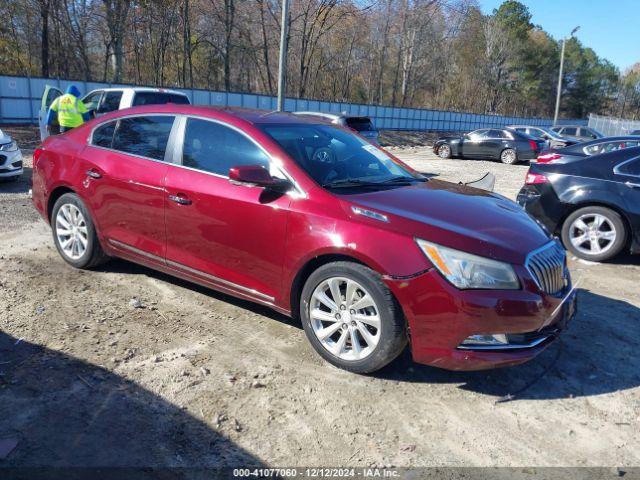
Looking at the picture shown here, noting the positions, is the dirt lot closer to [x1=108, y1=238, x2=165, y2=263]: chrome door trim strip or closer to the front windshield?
[x1=108, y1=238, x2=165, y2=263]: chrome door trim strip

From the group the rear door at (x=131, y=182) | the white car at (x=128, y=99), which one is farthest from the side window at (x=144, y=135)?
the white car at (x=128, y=99)

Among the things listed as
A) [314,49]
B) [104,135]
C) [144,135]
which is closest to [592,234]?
[144,135]

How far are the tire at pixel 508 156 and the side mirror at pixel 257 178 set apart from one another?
1966cm

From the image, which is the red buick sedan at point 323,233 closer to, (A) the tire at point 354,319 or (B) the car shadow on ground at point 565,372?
(A) the tire at point 354,319

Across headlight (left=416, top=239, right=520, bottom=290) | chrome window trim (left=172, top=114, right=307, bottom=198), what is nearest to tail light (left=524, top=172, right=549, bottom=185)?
headlight (left=416, top=239, right=520, bottom=290)

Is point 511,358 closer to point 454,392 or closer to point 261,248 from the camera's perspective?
point 454,392

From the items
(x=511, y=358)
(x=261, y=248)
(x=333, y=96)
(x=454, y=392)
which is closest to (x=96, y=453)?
(x=261, y=248)

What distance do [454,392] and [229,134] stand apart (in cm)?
250

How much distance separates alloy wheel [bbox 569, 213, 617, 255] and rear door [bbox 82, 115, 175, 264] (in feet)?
16.8

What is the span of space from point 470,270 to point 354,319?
31.9 inches

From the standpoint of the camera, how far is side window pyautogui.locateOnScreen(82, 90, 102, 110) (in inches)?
544

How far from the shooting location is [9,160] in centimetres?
954

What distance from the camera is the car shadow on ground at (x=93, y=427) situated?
2664 mm

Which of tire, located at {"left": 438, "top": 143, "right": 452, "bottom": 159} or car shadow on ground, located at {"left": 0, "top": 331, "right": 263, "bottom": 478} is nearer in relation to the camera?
car shadow on ground, located at {"left": 0, "top": 331, "right": 263, "bottom": 478}
